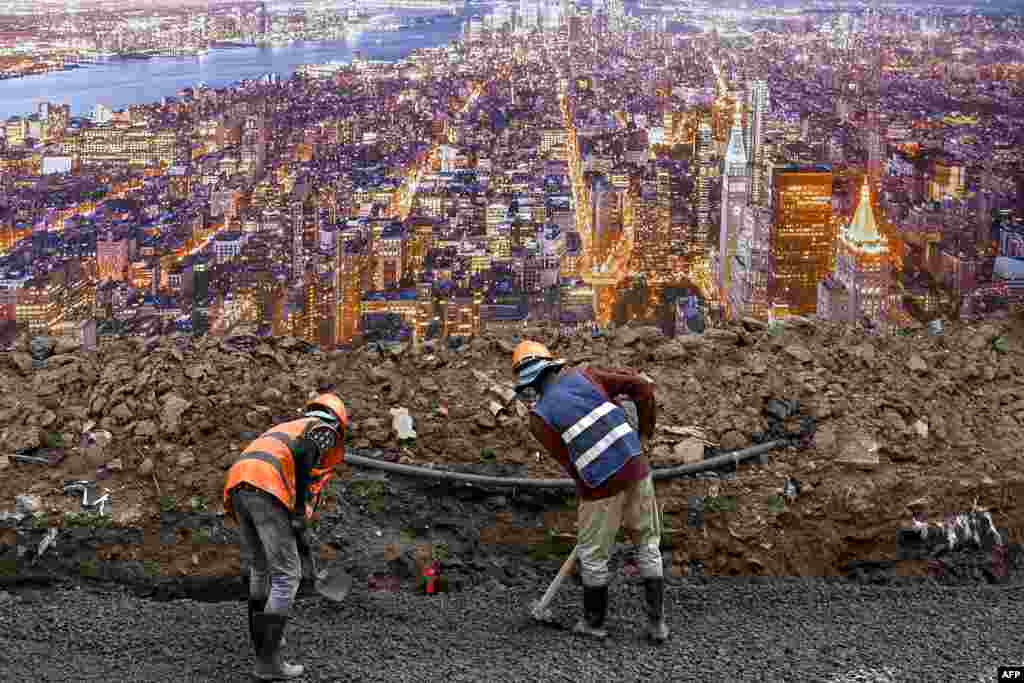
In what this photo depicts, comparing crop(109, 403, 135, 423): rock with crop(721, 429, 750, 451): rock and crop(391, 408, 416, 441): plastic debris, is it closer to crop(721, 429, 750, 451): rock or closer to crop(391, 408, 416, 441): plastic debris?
crop(391, 408, 416, 441): plastic debris

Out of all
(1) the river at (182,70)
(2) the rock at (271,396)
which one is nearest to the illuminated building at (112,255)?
(1) the river at (182,70)

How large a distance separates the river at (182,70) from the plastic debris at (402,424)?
7569mm

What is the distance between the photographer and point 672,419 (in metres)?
7.14

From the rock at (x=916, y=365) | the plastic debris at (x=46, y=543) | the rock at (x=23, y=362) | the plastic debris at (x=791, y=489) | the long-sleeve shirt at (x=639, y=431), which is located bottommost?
the plastic debris at (x=46, y=543)

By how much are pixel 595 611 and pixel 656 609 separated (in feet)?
0.90

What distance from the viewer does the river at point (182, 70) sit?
1304cm

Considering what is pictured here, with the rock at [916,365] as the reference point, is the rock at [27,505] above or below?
below

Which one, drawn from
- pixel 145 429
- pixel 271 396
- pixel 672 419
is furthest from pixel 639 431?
pixel 145 429

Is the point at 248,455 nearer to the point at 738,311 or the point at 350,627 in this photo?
the point at 350,627

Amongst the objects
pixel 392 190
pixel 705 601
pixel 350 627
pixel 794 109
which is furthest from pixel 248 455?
pixel 794 109

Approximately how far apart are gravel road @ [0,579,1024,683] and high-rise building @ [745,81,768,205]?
22.9 feet

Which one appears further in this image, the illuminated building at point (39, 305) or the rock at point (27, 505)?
the illuminated building at point (39, 305)

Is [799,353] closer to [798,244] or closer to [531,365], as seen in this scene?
[531,365]

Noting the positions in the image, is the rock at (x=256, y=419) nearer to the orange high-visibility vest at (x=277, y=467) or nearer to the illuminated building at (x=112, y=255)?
the orange high-visibility vest at (x=277, y=467)
